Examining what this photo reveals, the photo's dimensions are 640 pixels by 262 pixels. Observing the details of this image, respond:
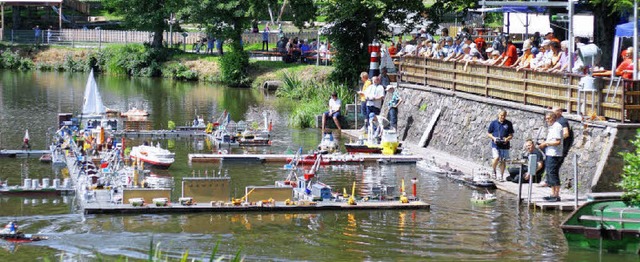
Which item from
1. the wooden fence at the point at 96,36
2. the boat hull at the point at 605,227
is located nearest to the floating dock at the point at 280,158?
the boat hull at the point at 605,227

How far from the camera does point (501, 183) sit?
92.4ft

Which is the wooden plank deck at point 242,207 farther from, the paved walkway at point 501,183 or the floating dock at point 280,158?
the floating dock at point 280,158

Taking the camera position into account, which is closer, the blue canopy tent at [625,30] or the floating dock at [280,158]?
the blue canopy tent at [625,30]

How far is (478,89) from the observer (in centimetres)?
3291

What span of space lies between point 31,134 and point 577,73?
17.6 metres

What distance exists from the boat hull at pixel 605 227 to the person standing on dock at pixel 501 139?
697cm

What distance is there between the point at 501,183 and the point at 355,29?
23.2 m

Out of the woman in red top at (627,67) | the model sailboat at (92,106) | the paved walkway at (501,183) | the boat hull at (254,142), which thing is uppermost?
the woman in red top at (627,67)

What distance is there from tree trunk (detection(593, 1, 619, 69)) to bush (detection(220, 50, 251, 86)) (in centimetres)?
2561

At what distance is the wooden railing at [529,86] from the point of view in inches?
1030

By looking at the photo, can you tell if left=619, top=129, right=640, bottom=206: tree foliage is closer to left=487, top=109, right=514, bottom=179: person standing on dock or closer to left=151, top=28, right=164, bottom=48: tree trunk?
left=487, top=109, right=514, bottom=179: person standing on dock

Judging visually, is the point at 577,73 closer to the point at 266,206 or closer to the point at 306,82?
the point at 266,206

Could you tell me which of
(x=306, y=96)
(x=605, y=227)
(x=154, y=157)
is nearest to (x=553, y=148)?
(x=605, y=227)

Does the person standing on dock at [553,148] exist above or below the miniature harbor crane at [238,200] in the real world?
above
